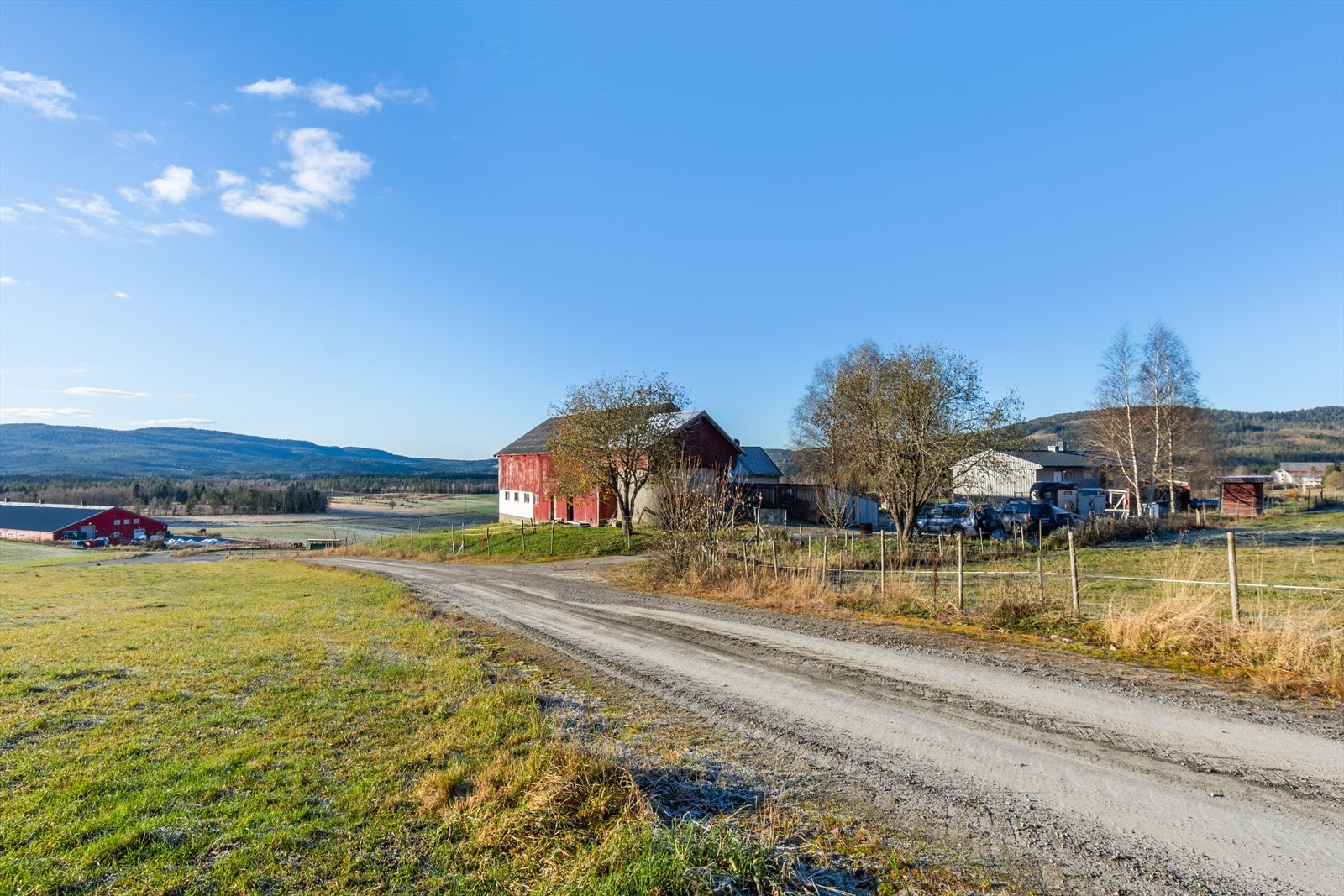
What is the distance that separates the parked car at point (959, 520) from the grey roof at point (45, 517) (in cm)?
9830

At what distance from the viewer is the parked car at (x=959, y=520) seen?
2872 centimetres

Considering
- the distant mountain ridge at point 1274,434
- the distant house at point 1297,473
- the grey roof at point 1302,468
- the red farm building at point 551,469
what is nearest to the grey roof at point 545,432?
the red farm building at point 551,469

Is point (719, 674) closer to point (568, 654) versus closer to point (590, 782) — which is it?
point (568, 654)

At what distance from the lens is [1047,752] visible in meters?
5.65

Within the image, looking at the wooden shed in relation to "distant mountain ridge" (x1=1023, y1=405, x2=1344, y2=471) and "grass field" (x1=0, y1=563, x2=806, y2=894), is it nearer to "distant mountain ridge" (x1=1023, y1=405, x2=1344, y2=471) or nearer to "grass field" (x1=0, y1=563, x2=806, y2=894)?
"grass field" (x1=0, y1=563, x2=806, y2=894)

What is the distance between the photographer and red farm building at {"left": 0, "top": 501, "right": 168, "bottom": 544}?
257ft

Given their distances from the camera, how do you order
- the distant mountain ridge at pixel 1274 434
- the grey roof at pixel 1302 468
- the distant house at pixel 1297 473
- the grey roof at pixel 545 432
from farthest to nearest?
1. the distant mountain ridge at pixel 1274 434
2. the grey roof at pixel 1302 468
3. the distant house at pixel 1297 473
4. the grey roof at pixel 545 432

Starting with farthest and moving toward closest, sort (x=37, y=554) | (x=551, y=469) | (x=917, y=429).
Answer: (x=37, y=554)
(x=551, y=469)
(x=917, y=429)

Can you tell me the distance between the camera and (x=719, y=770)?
211 inches

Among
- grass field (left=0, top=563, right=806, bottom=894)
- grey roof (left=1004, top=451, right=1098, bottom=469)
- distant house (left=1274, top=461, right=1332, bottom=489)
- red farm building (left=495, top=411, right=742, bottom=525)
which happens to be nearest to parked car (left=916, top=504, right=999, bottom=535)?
red farm building (left=495, top=411, right=742, bottom=525)

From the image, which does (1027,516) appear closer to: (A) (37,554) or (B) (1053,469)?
(B) (1053,469)

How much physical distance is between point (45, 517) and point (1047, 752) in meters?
116

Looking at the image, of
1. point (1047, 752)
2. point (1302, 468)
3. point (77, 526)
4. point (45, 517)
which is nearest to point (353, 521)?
point (77, 526)

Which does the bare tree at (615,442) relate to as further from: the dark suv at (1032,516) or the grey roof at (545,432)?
the dark suv at (1032,516)
